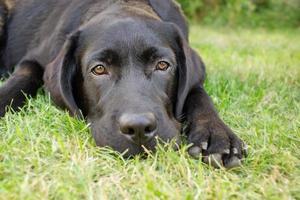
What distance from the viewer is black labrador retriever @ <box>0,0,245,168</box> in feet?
9.03

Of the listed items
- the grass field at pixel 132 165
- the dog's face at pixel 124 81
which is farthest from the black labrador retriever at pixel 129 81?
the grass field at pixel 132 165

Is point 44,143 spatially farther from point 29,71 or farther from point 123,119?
point 29,71

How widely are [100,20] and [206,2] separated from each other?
10.7 meters

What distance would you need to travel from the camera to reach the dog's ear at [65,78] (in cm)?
335

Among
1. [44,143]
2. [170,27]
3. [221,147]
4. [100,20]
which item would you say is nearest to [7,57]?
[100,20]

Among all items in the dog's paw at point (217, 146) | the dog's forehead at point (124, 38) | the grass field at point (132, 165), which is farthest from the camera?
the dog's forehead at point (124, 38)

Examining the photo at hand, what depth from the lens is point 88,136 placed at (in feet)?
9.93

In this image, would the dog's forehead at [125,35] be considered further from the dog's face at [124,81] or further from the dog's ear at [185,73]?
the dog's ear at [185,73]

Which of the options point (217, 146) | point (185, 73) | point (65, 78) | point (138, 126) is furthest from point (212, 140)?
point (65, 78)

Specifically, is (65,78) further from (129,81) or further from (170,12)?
(170,12)

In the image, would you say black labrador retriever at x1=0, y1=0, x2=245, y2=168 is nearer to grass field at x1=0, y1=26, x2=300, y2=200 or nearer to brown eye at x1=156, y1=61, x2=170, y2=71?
brown eye at x1=156, y1=61, x2=170, y2=71

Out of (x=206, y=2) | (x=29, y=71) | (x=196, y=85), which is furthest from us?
(x=206, y=2)

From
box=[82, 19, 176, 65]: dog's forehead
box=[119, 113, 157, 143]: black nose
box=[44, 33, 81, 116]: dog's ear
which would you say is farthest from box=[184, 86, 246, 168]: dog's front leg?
box=[44, 33, 81, 116]: dog's ear

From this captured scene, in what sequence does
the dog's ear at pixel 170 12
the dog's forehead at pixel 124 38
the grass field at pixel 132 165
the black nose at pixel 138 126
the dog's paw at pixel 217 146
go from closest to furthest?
the grass field at pixel 132 165, the black nose at pixel 138 126, the dog's paw at pixel 217 146, the dog's forehead at pixel 124 38, the dog's ear at pixel 170 12
